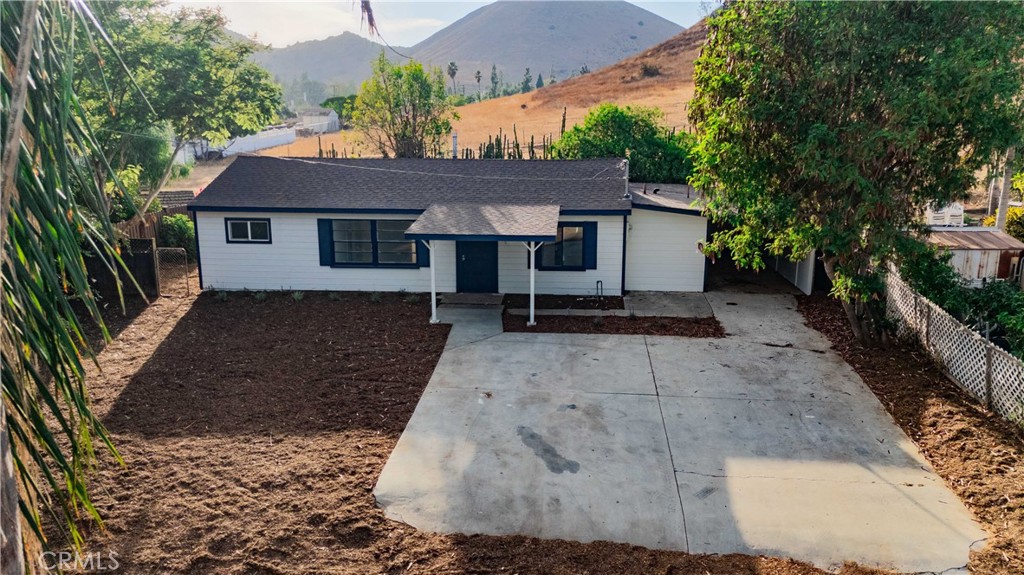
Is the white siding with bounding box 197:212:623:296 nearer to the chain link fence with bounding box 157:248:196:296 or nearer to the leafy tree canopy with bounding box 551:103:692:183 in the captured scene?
the chain link fence with bounding box 157:248:196:296

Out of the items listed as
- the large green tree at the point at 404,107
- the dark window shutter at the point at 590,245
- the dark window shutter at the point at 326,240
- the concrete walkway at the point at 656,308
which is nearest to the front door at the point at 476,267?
the concrete walkway at the point at 656,308

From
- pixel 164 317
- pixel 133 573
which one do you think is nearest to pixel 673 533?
pixel 133 573

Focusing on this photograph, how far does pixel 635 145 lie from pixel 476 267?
470 inches

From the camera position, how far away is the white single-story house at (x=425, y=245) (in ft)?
52.2

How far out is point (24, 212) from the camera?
10.0 ft

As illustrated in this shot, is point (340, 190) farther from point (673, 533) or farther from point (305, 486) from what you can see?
point (673, 533)

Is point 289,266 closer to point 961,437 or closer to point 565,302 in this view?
point 565,302

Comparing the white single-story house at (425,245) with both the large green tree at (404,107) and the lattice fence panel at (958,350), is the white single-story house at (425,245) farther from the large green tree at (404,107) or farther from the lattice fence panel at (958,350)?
the large green tree at (404,107)

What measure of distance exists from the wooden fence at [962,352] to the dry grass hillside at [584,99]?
42.3 meters

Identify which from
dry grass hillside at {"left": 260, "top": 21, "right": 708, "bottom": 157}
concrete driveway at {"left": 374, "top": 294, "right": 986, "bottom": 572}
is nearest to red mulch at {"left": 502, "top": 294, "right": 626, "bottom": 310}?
concrete driveway at {"left": 374, "top": 294, "right": 986, "bottom": 572}

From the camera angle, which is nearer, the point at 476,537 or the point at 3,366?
the point at 3,366

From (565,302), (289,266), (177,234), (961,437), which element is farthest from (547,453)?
(177,234)

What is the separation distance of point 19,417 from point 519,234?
10607 millimetres

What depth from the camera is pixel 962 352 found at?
10117mm
